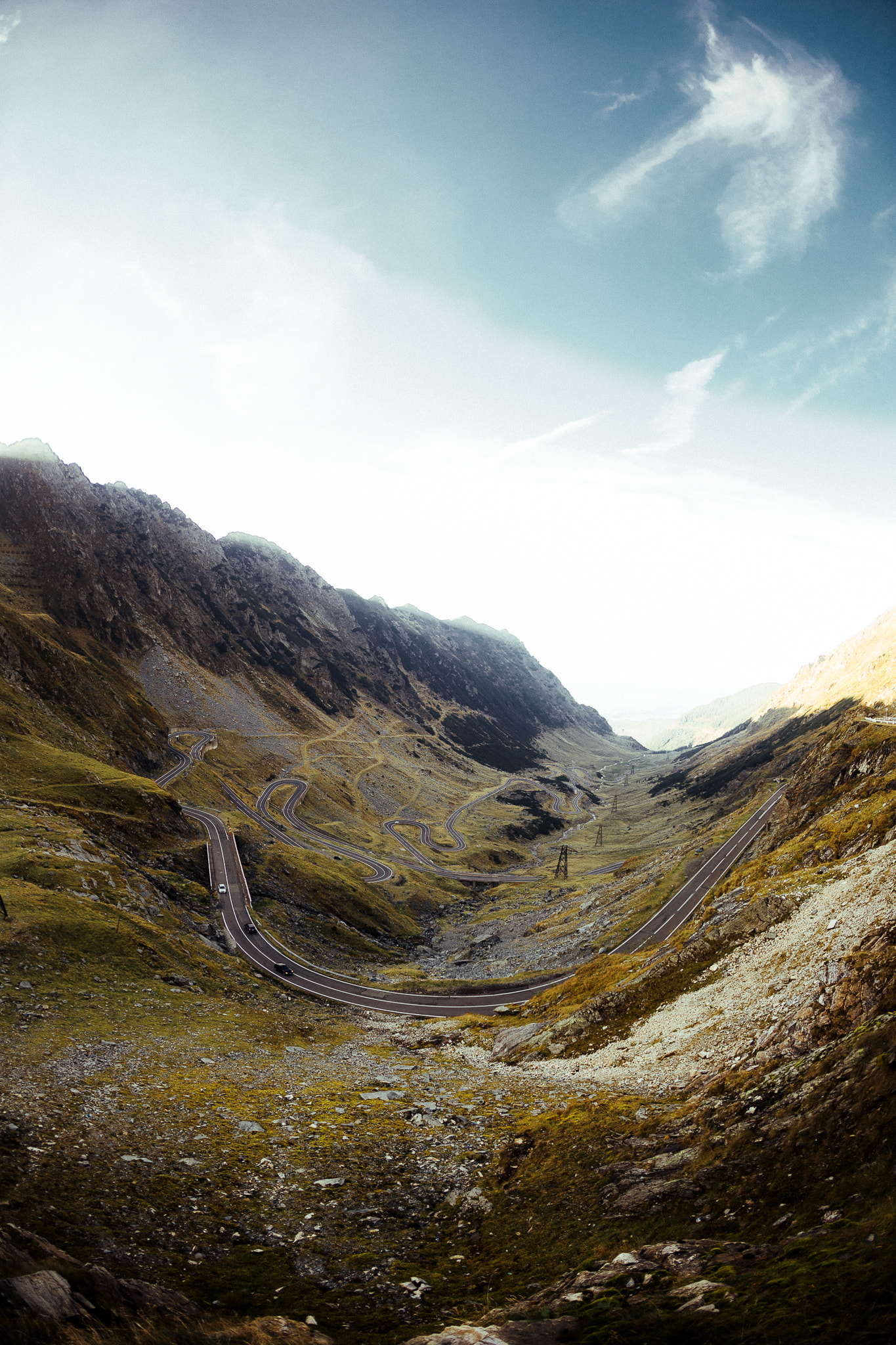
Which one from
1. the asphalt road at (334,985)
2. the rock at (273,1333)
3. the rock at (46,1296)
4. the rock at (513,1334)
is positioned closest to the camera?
the rock at (46,1296)

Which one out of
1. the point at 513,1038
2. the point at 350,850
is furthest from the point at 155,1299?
the point at 350,850

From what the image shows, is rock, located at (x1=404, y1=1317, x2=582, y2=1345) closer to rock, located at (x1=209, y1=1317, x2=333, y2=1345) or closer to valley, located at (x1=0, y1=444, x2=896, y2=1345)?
valley, located at (x1=0, y1=444, x2=896, y2=1345)

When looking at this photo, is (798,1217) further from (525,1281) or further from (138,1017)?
(138,1017)

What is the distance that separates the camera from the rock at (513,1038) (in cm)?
3862

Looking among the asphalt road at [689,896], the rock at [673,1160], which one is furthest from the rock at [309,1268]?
the asphalt road at [689,896]

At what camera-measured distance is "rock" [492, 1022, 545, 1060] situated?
38625 mm

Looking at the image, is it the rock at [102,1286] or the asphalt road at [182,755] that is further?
the asphalt road at [182,755]

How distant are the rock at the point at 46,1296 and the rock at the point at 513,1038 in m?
34.5

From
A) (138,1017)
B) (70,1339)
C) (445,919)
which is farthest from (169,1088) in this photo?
(445,919)

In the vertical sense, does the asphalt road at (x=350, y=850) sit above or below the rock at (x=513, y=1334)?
below

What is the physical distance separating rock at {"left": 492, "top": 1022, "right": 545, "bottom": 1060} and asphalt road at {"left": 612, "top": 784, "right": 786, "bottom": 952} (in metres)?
24.1

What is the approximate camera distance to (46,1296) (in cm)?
855

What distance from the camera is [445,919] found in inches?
3957

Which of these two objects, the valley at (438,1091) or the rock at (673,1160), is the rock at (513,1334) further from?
the rock at (673,1160)
